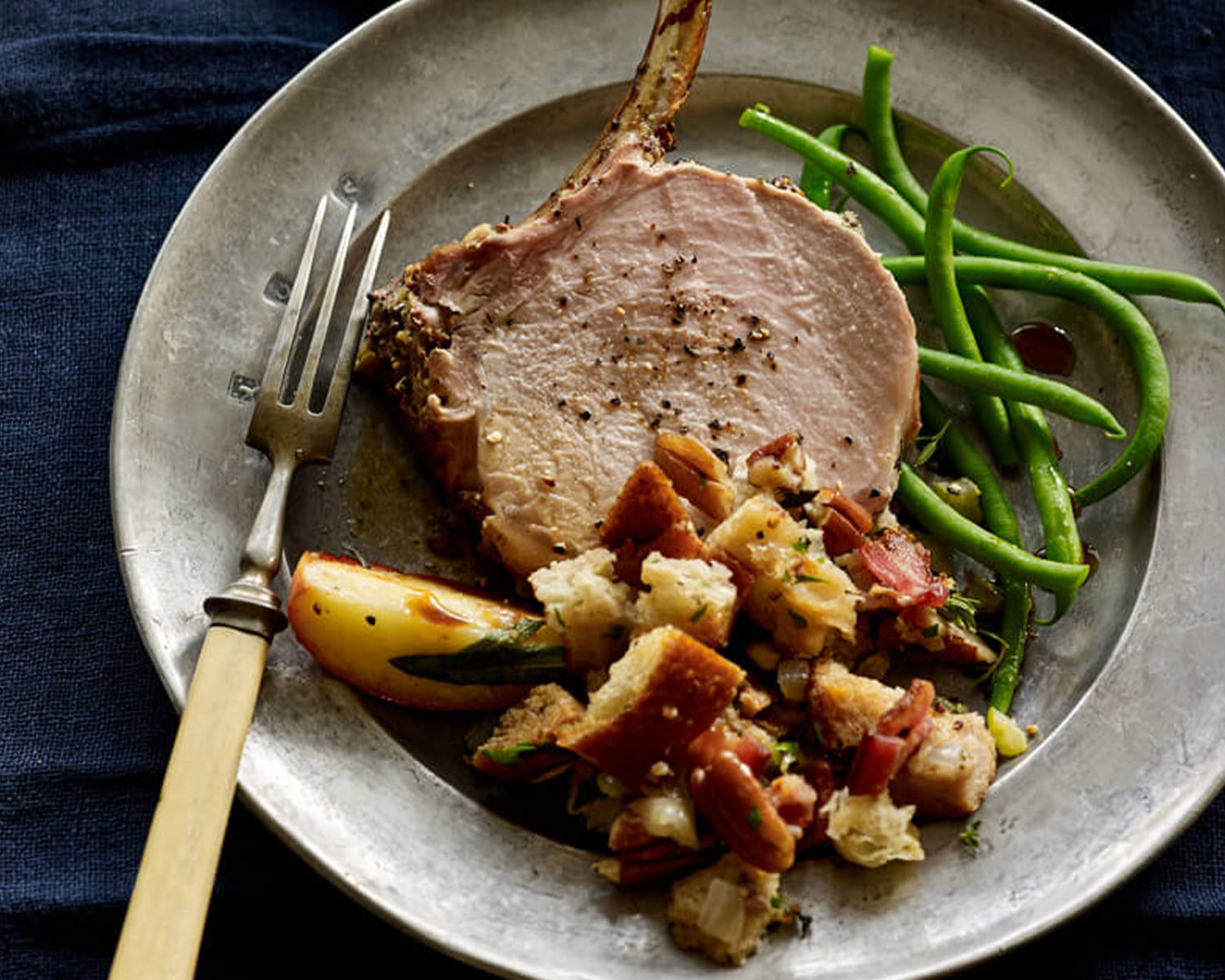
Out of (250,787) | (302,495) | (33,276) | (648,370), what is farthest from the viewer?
(33,276)

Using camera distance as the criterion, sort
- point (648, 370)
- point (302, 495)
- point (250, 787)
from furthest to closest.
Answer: point (302, 495)
point (648, 370)
point (250, 787)

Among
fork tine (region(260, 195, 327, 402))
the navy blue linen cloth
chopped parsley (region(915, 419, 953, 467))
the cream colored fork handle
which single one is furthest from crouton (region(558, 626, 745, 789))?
fork tine (region(260, 195, 327, 402))

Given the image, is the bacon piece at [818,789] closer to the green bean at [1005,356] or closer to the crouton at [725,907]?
the crouton at [725,907]

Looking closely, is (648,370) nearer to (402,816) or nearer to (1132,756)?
(402,816)

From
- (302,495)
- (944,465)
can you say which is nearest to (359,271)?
(302,495)

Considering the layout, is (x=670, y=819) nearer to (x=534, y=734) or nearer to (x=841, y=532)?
(x=534, y=734)
